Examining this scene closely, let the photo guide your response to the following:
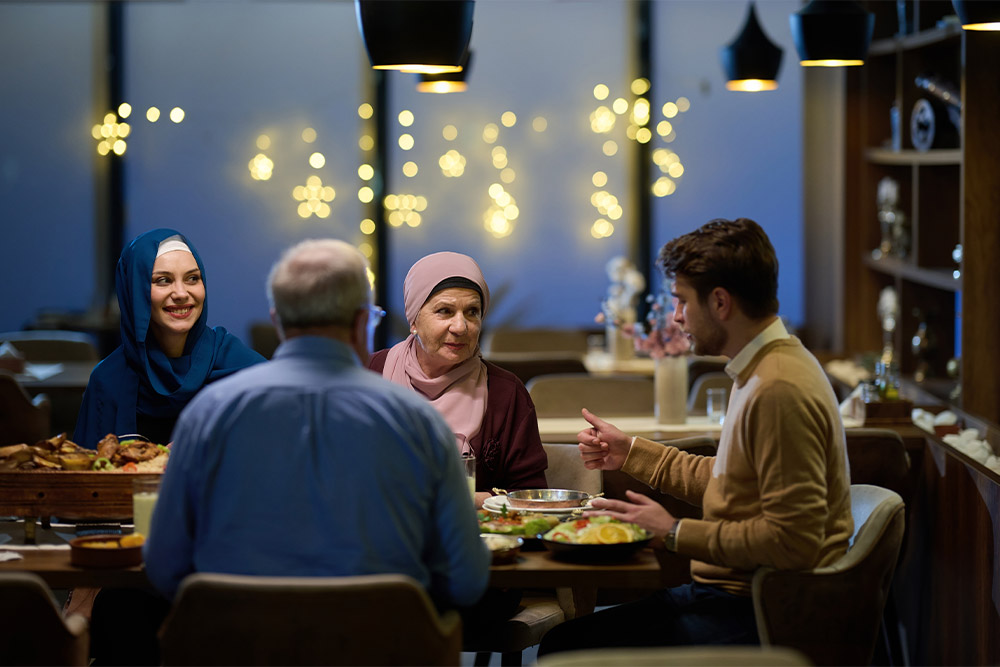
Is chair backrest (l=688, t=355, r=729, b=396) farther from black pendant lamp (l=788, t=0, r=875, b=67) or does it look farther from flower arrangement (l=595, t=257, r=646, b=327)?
black pendant lamp (l=788, t=0, r=875, b=67)

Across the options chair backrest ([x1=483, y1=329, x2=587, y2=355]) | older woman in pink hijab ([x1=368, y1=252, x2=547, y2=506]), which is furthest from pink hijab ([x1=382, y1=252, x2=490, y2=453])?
chair backrest ([x1=483, y1=329, x2=587, y2=355])

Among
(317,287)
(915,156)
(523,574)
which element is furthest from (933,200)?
(317,287)

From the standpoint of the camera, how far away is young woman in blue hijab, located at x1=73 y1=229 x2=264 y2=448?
3.22m

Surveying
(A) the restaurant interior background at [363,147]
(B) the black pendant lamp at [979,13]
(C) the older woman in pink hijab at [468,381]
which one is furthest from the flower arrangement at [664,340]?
(A) the restaurant interior background at [363,147]

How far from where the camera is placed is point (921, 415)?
438 cm

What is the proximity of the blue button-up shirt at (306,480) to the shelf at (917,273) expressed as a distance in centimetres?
298

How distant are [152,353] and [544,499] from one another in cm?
115

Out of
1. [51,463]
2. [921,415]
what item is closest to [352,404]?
[51,463]

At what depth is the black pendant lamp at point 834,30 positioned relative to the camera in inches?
163

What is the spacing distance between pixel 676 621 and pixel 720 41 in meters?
5.87

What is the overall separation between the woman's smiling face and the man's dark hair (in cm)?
137

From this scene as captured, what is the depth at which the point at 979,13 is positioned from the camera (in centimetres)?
321

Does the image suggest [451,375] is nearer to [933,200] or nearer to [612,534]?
[612,534]

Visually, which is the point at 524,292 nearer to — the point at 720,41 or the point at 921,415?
the point at 720,41
